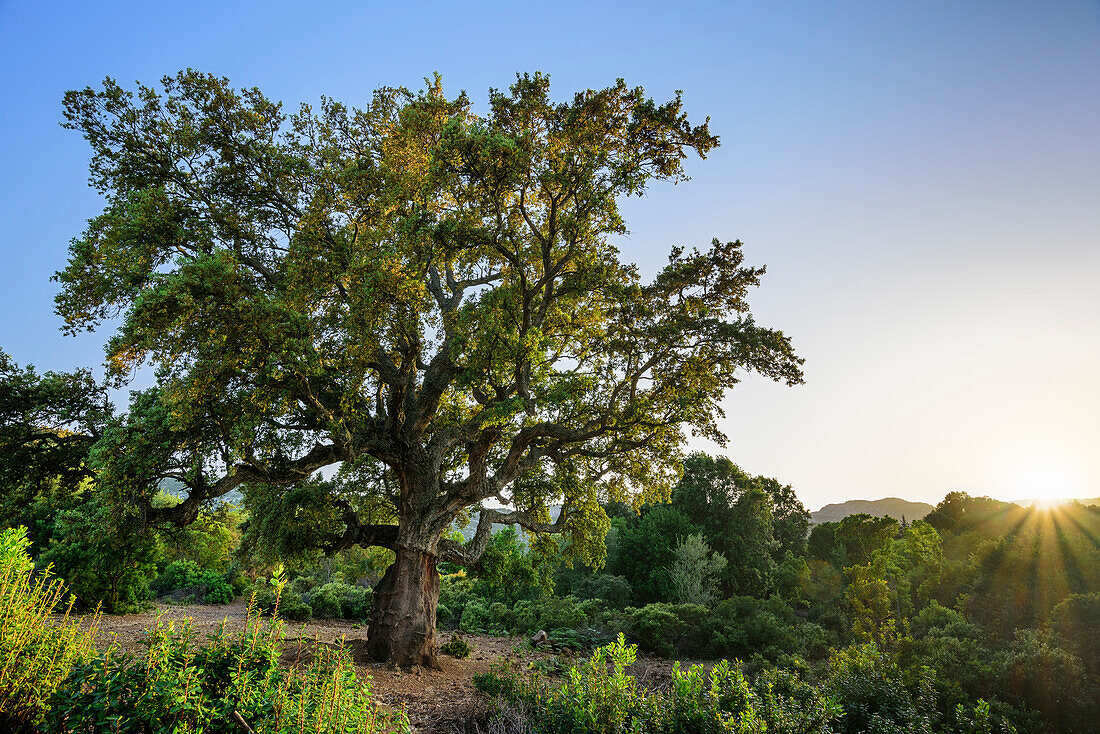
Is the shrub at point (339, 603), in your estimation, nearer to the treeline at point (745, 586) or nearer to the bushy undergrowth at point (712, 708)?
the treeline at point (745, 586)

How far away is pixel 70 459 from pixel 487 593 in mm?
18476

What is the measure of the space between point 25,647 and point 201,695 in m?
1.87

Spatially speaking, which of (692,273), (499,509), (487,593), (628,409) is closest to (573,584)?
(487,593)

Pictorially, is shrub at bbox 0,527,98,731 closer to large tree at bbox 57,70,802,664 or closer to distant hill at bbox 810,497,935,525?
large tree at bbox 57,70,802,664

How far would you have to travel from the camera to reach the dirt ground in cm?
631

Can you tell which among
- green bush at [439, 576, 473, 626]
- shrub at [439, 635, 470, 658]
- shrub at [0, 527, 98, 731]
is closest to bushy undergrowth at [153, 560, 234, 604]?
green bush at [439, 576, 473, 626]

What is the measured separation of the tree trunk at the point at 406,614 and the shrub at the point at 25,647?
7.83 metres

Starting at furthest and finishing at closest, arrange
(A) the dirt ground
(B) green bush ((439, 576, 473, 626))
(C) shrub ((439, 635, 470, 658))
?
(B) green bush ((439, 576, 473, 626)) < (C) shrub ((439, 635, 470, 658)) < (A) the dirt ground

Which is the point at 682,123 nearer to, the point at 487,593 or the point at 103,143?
the point at 103,143

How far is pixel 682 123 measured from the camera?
28.1 feet

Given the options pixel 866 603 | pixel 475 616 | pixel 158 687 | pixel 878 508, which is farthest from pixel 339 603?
pixel 878 508

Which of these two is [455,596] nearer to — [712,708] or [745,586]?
[745,586]

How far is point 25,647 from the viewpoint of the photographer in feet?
12.3

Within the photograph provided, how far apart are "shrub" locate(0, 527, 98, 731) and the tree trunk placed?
25.7 ft
